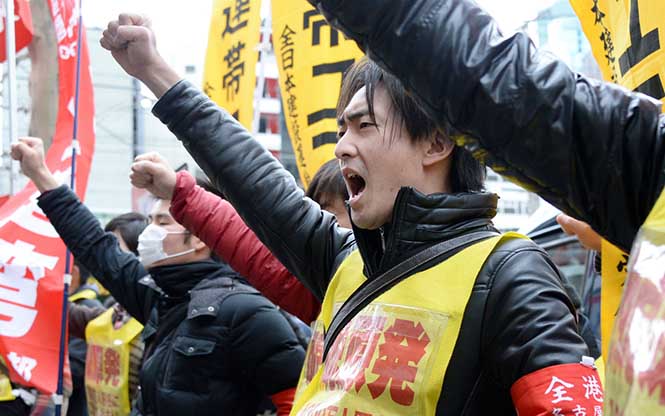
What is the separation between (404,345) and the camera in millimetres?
1524

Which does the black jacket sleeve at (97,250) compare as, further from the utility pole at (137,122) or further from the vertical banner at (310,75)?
the utility pole at (137,122)

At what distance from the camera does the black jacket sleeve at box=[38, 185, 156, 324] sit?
3824mm

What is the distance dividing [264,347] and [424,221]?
60.4 inches

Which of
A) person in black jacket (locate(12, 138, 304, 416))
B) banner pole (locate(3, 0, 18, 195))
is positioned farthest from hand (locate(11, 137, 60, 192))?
banner pole (locate(3, 0, 18, 195))

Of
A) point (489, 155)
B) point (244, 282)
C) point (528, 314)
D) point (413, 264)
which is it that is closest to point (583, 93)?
point (489, 155)

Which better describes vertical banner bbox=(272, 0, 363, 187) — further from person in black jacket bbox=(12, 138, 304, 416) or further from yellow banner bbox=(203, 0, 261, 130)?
person in black jacket bbox=(12, 138, 304, 416)

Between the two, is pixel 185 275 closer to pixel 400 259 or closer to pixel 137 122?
pixel 400 259

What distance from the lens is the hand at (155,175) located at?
2.52 meters

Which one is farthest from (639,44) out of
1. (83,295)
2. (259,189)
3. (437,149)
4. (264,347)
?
(83,295)

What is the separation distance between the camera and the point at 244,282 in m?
3.42

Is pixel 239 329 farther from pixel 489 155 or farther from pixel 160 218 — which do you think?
pixel 489 155

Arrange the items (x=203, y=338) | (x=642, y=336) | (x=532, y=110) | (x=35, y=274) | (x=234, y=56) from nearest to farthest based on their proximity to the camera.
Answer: (x=642, y=336)
(x=532, y=110)
(x=203, y=338)
(x=35, y=274)
(x=234, y=56)

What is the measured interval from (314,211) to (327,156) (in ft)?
6.68

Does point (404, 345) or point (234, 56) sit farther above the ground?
point (234, 56)
